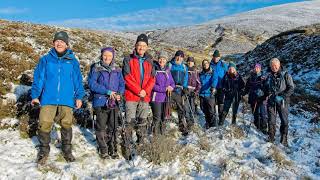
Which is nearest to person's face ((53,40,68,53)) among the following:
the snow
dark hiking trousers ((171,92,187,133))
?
the snow

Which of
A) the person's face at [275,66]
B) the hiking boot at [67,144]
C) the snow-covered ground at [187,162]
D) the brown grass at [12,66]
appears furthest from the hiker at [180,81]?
the brown grass at [12,66]

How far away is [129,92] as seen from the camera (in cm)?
934

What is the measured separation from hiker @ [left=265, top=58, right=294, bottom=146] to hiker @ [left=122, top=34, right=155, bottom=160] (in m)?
3.71

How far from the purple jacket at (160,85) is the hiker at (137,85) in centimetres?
52

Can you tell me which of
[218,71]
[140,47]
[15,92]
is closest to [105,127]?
[140,47]

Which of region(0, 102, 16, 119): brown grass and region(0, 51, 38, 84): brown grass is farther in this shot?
region(0, 51, 38, 84): brown grass

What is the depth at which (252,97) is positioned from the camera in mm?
12367

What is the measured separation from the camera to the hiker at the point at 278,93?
1098 cm

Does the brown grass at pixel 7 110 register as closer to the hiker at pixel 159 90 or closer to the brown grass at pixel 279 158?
the hiker at pixel 159 90

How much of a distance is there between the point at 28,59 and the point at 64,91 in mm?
7754

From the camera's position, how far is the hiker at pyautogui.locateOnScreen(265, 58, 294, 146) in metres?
11.0

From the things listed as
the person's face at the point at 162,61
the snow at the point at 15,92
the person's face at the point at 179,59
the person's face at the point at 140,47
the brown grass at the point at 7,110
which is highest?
the person's face at the point at 140,47

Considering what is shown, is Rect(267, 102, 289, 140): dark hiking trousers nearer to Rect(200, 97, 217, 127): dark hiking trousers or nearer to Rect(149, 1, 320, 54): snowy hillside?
Rect(200, 97, 217, 127): dark hiking trousers

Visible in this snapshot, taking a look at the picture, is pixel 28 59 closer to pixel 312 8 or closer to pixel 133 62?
pixel 133 62
